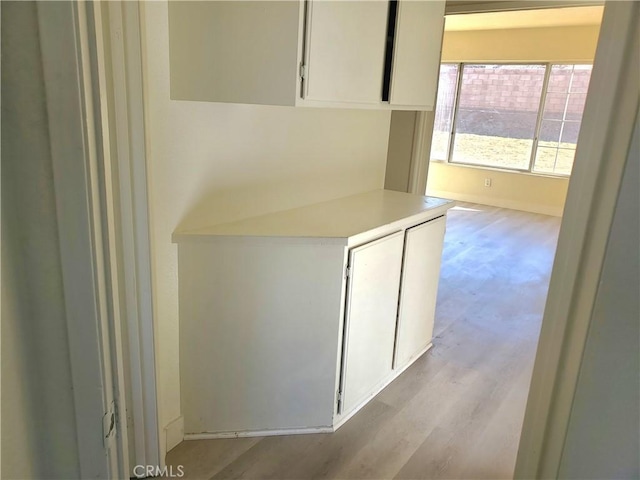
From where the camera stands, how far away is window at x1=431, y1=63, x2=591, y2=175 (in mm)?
6645

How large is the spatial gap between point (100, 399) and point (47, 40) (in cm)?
53

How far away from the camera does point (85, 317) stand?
0.72 m

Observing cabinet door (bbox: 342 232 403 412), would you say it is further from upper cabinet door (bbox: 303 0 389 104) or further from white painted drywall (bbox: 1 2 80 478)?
white painted drywall (bbox: 1 2 80 478)

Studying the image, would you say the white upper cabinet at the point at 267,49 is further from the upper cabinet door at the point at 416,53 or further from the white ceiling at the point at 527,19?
the white ceiling at the point at 527,19

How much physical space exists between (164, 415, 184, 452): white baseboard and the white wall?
24 millimetres

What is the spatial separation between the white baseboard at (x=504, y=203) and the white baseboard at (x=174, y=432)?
6107 millimetres

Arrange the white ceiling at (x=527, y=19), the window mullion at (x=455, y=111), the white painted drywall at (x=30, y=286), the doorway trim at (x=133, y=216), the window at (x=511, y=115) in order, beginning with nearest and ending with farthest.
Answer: the white painted drywall at (x=30, y=286) < the doorway trim at (x=133, y=216) < the white ceiling at (x=527, y=19) < the window at (x=511, y=115) < the window mullion at (x=455, y=111)

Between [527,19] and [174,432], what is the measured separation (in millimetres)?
6102

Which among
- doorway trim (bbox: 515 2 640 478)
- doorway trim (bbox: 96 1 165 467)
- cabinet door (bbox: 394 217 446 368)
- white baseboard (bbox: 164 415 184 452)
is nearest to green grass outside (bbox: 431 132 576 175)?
cabinet door (bbox: 394 217 446 368)

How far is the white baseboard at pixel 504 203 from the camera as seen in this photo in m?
6.94

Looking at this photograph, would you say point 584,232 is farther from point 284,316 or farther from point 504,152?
point 504,152

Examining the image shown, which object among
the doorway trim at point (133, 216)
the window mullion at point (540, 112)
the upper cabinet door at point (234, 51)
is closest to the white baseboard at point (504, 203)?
the window mullion at point (540, 112)

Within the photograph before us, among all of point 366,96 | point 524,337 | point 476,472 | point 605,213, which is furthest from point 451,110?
point 605,213

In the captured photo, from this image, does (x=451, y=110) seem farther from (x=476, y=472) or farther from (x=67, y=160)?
(x=67, y=160)
